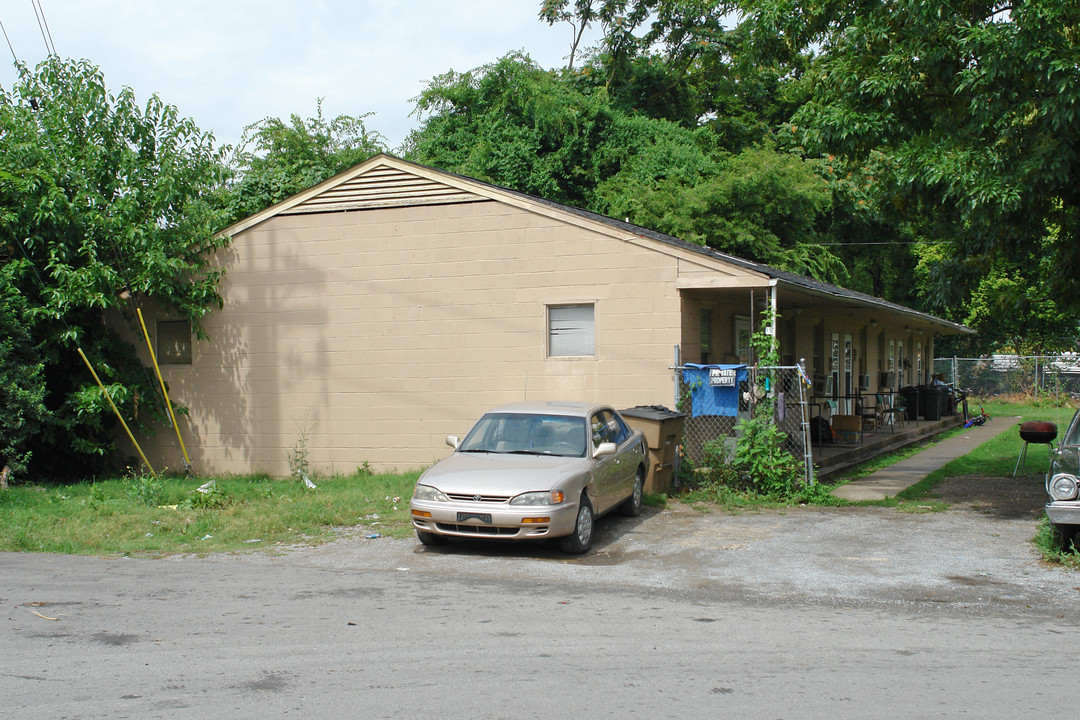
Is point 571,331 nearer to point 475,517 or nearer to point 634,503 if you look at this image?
point 634,503

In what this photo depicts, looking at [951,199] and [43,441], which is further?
[43,441]

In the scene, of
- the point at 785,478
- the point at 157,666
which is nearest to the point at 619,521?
the point at 785,478

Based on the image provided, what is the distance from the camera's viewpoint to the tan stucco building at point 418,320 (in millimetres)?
14031

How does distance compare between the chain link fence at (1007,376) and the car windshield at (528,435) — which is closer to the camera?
the car windshield at (528,435)

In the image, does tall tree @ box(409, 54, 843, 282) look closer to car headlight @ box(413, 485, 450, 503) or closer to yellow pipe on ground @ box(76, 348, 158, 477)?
yellow pipe on ground @ box(76, 348, 158, 477)

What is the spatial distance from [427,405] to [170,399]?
4837 millimetres

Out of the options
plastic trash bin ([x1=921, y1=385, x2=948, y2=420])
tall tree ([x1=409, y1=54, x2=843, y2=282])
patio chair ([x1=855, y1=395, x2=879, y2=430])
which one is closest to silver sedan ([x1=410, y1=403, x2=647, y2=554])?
patio chair ([x1=855, y1=395, x2=879, y2=430])

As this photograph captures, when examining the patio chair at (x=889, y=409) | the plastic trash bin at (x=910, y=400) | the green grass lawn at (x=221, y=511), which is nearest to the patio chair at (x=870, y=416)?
the patio chair at (x=889, y=409)

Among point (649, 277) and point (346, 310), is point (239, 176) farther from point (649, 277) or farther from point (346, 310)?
point (649, 277)

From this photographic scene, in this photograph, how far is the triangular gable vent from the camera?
15.2 m

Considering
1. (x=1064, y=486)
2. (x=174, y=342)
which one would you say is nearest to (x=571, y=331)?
(x=174, y=342)

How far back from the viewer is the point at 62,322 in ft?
48.9

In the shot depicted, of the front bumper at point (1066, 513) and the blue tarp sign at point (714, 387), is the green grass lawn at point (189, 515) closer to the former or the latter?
the blue tarp sign at point (714, 387)

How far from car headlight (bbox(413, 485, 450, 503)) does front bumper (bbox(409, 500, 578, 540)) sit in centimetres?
4
